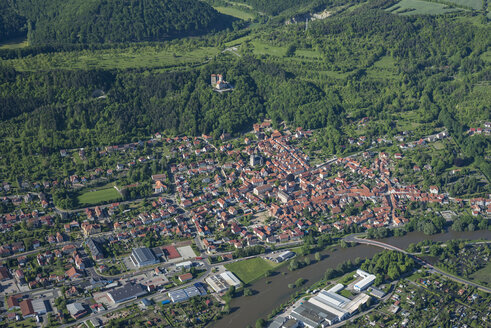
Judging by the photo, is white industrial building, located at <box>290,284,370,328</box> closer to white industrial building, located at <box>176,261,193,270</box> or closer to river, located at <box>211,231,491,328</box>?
river, located at <box>211,231,491,328</box>

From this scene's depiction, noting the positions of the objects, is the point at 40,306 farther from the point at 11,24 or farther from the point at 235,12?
the point at 235,12

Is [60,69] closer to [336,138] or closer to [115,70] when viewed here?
[115,70]

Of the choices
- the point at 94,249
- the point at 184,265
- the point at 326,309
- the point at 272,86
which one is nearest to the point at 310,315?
the point at 326,309

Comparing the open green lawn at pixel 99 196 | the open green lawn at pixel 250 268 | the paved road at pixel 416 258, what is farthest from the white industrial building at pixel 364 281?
the open green lawn at pixel 99 196

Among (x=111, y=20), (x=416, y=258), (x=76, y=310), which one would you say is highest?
(x=111, y=20)

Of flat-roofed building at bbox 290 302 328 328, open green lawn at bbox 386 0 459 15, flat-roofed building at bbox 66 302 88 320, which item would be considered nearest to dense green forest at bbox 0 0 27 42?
open green lawn at bbox 386 0 459 15

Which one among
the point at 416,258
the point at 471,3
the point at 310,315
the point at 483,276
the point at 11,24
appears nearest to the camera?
A: the point at 310,315

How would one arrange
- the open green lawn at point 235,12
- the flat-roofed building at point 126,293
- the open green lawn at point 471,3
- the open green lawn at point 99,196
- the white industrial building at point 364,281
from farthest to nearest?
1. the open green lawn at point 235,12
2. the open green lawn at point 471,3
3. the open green lawn at point 99,196
4. the white industrial building at point 364,281
5. the flat-roofed building at point 126,293

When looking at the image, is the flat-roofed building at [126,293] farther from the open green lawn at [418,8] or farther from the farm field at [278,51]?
the open green lawn at [418,8]

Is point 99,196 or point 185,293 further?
point 99,196
